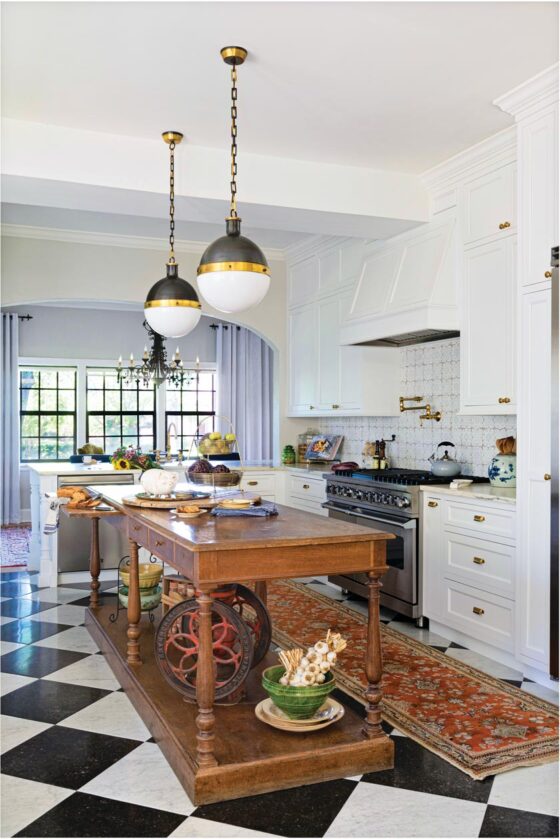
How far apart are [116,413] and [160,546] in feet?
24.2

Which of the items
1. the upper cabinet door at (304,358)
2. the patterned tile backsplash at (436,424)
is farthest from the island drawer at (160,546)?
the upper cabinet door at (304,358)

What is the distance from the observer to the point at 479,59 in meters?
3.29

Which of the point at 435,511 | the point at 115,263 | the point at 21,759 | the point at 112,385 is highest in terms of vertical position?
the point at 115,263

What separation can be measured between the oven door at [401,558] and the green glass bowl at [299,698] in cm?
173

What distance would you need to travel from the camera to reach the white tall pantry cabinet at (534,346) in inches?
138

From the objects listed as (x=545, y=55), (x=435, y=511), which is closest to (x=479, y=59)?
(x=545, y=55)

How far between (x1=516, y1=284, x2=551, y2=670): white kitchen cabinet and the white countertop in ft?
0.62

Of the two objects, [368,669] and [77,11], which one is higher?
[77,11]

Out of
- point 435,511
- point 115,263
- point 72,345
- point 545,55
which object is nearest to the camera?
point 545,55

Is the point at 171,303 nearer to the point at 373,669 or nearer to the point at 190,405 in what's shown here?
the point at 373,669

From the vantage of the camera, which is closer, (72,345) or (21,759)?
(21,759)

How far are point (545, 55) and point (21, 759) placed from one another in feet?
12.0

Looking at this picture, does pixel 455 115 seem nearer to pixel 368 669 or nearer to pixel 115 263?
pixel 368 669

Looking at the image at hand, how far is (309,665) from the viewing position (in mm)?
2783
